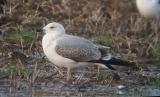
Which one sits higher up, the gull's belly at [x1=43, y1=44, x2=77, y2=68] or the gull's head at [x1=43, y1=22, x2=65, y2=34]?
the gull's head at [x1=43, y1=22, x2=65, y2=34]

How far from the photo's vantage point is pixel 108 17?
42.8ft

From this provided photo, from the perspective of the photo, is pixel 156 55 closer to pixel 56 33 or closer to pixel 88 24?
pixel 88 24

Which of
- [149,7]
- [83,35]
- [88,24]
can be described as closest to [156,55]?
[83,35]

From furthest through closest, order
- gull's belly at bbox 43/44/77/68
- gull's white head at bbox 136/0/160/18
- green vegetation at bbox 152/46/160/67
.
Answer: gull's white head at bbox 136/0/160/18 < green vegetation at bbox 152/46/160/67 < gull's belly at bbox 43/44/77/68

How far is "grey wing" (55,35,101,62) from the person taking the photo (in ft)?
30.8

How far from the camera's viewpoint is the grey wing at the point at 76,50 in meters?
9.39

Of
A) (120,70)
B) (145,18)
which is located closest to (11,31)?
(120,70)

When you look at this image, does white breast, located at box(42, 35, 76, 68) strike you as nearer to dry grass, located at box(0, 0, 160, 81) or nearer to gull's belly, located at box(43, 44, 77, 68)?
gull's belly, located at box(43, 44, 77, 68)

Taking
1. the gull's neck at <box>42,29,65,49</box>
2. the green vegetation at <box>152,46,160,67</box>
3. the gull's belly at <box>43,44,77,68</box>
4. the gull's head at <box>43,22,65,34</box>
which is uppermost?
the gull's head at <box>43,22,65,34</box>

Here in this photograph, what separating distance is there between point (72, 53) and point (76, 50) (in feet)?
0.25

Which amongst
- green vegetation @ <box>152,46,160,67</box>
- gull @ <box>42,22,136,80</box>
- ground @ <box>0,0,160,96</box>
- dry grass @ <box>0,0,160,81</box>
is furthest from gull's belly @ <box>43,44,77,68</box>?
green vegetation @ <box>152,46,160,67</box>

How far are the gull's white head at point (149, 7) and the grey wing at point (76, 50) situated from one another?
462 centimetres

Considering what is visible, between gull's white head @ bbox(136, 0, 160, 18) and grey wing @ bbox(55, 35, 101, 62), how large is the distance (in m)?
4.62

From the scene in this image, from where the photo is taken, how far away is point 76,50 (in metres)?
9.47
